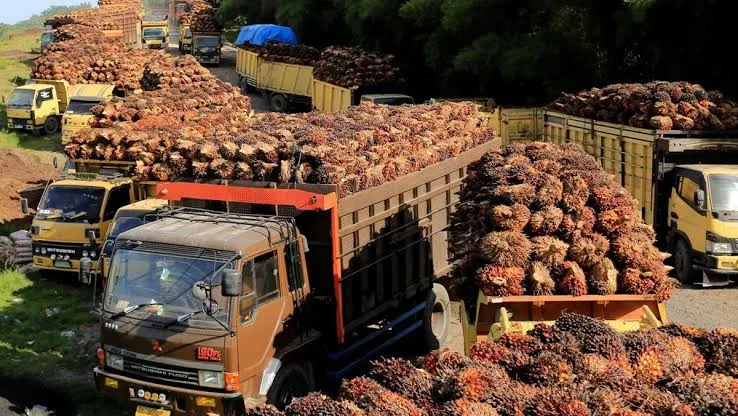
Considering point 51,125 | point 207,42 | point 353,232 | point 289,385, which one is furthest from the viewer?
point 207,42

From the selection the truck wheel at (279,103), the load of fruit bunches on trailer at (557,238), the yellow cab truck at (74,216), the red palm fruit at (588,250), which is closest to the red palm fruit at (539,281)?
the load of fruit bunches on trailer at (557,238)

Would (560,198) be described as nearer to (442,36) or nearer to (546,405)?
(546,405)

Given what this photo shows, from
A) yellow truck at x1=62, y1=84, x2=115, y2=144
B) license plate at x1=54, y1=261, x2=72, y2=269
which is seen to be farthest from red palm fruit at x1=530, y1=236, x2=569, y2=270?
yellow truck at x1=62, y1=84, x2=115, y2=144

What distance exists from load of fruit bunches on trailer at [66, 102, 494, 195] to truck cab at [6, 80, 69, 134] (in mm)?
17169

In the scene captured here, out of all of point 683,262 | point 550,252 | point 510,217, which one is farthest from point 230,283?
point 683,262

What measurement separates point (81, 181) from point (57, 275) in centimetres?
182

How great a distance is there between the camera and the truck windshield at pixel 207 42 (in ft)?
179

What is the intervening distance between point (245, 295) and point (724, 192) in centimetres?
989

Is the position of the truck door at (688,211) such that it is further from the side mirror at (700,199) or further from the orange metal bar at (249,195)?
the orange metal bar at (249,195)

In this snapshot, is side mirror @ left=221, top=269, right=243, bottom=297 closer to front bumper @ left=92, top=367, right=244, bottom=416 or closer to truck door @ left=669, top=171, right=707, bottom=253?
front bumper @ left=92, top=367, right=244, bottom=416

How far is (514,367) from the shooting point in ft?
21.2

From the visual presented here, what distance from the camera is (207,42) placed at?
2152 inches

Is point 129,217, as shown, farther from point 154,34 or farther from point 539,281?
→ point 154,34

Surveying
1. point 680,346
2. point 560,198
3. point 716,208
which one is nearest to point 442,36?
point 716,208
